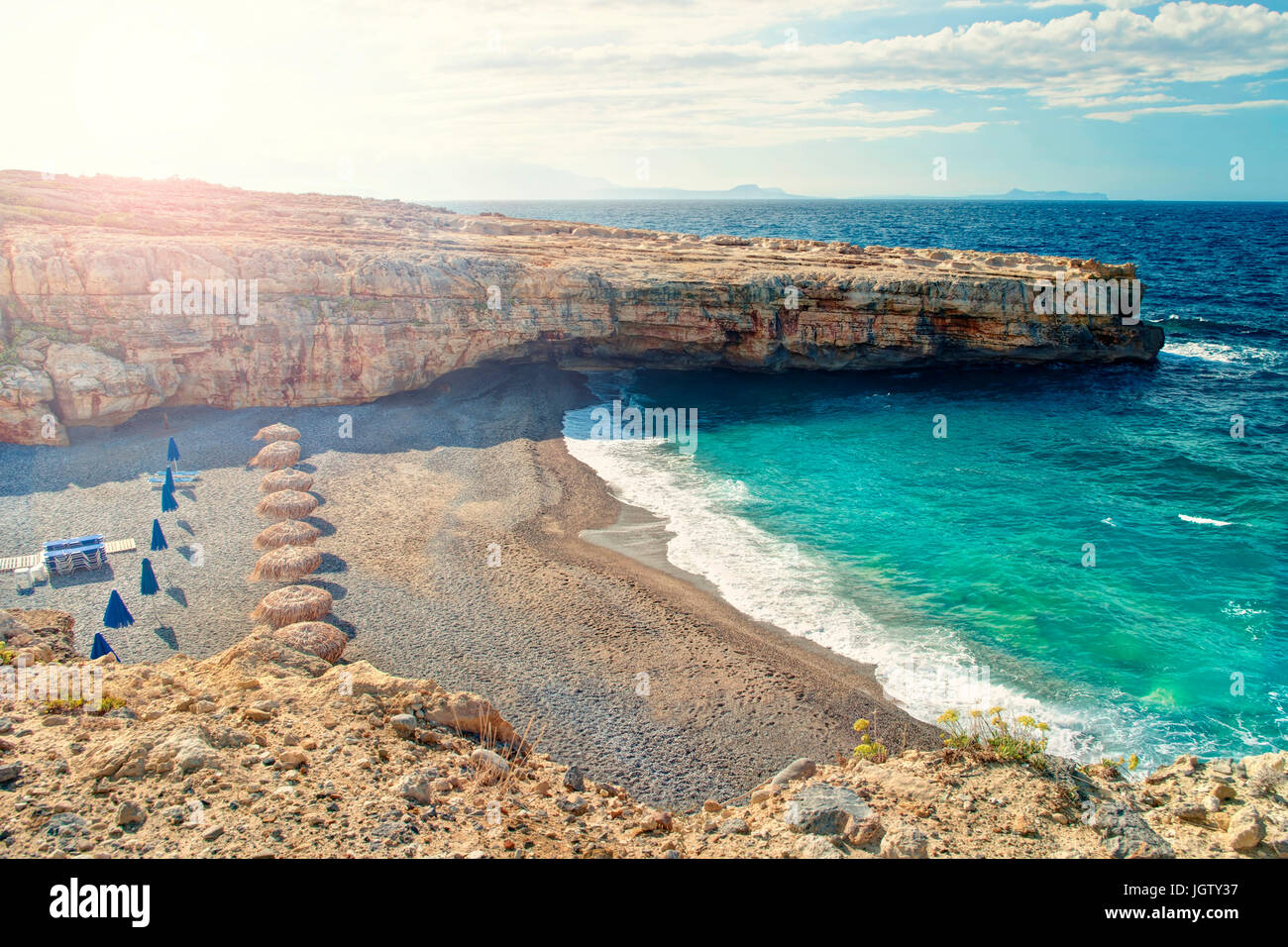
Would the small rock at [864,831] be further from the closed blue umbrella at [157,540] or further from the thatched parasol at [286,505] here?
the closed blue umbrella at [157,540]

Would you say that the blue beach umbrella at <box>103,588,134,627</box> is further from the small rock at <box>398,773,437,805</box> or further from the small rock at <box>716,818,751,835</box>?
the small rock at <box>716,818,751,835</box>

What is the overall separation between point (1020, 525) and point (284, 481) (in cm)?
2588

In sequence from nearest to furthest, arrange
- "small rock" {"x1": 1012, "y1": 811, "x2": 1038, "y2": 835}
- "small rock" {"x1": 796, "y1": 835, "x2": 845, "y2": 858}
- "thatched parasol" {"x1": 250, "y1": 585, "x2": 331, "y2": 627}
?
"small rock" {"x1": 796, "y1": 835, "x2": 845, "y2": 858}
"small rock" {"x1": 1012, "y1": 811, "x2": 1038, "y2": 835}
"thatched parasol" {"x1": 250, "y1": 585, "x2": 331, "y2": 627}

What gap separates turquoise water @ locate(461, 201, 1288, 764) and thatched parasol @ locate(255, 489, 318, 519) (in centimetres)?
1167

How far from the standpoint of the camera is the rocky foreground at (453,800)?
847 centimetres

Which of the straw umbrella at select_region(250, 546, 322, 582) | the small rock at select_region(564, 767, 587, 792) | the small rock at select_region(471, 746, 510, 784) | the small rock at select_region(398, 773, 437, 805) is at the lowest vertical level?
the small rock at select_region(564, 767, 587, 792)

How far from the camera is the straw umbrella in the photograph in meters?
20.1

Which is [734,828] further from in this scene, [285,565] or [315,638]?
[285,565]

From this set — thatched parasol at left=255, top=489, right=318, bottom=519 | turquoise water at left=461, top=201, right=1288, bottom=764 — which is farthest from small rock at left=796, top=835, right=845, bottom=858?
thatched parasol at left=255, top=489, right=318, bottom=519

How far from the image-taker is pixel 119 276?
3036 centimetres

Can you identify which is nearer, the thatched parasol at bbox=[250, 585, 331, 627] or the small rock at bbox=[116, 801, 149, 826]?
the small rock at bbox=[116, 801, 149, 826]

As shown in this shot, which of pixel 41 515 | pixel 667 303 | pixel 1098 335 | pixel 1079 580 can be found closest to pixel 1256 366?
pixel 1098 335

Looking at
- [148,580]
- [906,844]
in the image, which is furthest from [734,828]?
[148,580]

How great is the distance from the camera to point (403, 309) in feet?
115
